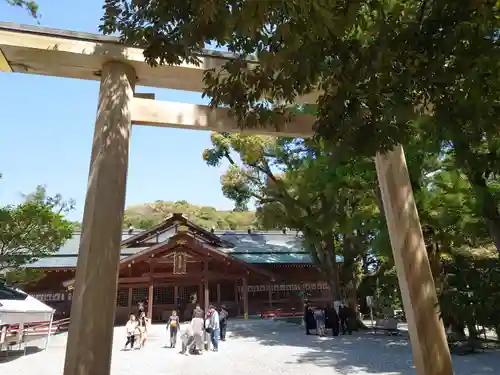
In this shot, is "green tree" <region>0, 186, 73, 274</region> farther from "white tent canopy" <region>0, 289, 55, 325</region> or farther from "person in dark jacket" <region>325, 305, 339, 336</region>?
"person in dark jacket" <region>325, 305, 339, 336</region>

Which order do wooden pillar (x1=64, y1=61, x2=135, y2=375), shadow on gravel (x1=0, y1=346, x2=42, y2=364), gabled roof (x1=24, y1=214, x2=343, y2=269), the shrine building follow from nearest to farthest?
wooden pillar (x1=64, y1=61, x2=135, y2=375) < shadow on gravel (x1=0, y1=346, x2=42, y2=364) < the shrine building < gabled roof (x1=24, y1=214, x2=343, y2=269)

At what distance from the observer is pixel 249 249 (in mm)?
22203

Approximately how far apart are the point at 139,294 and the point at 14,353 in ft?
25.3

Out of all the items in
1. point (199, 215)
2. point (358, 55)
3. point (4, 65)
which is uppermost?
point (199, 215)

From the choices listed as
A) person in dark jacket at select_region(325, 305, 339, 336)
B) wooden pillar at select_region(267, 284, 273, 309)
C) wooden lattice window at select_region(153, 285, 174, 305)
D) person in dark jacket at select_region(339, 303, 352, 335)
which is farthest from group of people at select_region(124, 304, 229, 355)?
wooden pillar at select_region(267, 284, 273, 309)

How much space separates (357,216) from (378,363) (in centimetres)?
366

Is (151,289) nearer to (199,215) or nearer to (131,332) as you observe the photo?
(131,332)

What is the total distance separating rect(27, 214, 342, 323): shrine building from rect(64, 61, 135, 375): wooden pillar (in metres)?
14.6

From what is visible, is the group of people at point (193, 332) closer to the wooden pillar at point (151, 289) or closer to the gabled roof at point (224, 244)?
the wooden pillar at point (151, 289)

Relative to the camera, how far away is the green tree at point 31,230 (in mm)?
10922

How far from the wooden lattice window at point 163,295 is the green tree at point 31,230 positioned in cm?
726

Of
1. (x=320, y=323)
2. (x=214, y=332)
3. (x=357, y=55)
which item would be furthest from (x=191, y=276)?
(x=357, y=55)

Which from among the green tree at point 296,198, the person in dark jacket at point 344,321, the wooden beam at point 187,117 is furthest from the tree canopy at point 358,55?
the person in dark jacket at point 344,321

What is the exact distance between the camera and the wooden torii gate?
97.3 inches
